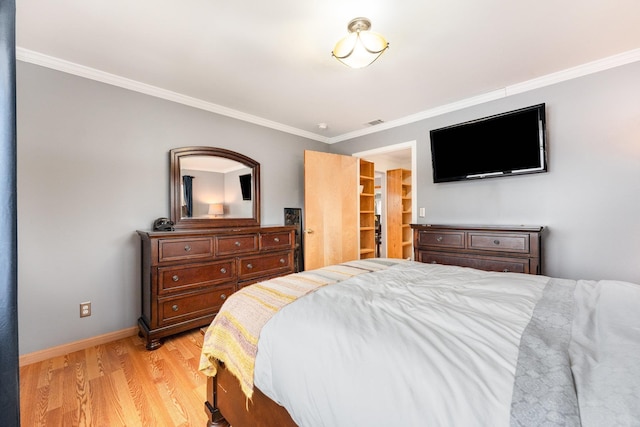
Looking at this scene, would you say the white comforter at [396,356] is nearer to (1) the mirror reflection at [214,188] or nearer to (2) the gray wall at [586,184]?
(2) the gray wall at [586,184]

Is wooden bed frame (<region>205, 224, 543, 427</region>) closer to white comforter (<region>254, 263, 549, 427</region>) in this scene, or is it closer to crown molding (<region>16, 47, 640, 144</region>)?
white comforter (<region>254, 263, 549, 427</region>)

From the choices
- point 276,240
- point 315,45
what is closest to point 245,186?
point 276,240

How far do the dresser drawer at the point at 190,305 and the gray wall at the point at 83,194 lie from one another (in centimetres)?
51

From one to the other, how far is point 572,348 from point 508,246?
2.04 metres

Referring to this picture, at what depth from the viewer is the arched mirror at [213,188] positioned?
9.44 feet

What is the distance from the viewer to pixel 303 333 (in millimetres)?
934

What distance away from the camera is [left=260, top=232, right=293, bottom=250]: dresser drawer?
3.12 metres

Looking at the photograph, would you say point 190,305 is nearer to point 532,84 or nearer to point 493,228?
point 493,228

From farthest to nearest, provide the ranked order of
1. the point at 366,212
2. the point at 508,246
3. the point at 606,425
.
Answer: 1. the point at 366,212
2. the point at 508,246
3. the point at 606,425

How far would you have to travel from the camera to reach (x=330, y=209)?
4.02 metres

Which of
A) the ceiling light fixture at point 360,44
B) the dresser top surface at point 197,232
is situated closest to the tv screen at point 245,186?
the dresser top surface at point 197,232

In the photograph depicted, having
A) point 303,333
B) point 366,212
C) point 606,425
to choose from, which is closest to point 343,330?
point 303,333

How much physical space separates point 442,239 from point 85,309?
3.52m

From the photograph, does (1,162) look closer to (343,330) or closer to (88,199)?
(343,330)
